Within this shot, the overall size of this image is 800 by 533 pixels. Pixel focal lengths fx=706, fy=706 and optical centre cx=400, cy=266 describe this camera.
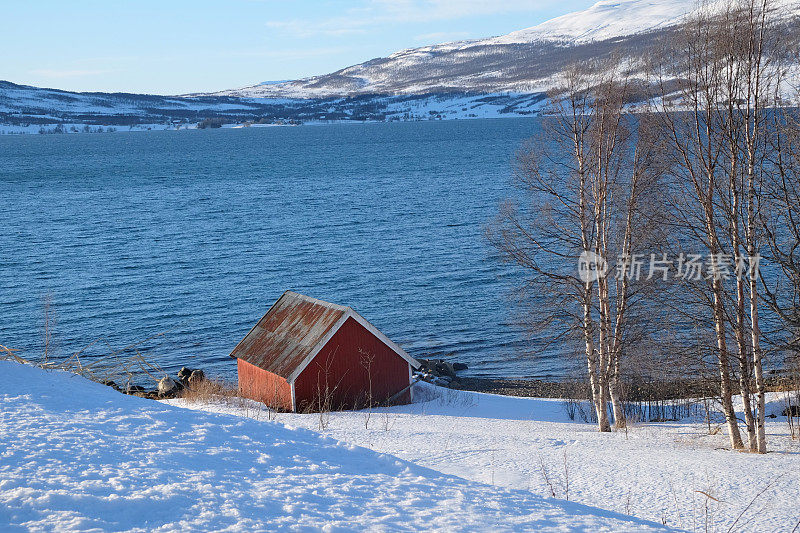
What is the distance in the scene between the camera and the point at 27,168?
119 metres

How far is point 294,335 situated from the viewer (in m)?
21.2

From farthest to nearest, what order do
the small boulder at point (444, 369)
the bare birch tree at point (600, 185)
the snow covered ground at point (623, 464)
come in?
the small boulder at point (444, 369) → the bare birch tree at point (600, 185) → the snow covered ground at point (623, 464)

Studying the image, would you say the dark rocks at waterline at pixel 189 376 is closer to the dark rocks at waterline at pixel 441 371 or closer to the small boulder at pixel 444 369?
the dark rocks at waterline at pixel 441 371

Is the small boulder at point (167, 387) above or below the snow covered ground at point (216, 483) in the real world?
below

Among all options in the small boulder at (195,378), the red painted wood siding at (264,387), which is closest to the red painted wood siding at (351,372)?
the red painted wood siding at (264,387)

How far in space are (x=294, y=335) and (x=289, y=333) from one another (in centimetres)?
36

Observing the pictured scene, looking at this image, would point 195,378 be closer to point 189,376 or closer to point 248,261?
point 189,376

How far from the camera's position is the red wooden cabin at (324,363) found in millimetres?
19969

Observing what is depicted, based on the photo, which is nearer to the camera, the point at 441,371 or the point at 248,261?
the point at 441,371

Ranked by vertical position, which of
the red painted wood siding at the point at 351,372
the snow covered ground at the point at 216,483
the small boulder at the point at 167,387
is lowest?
the small boulder at the point at 167,387

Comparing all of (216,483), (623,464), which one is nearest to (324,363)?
(623,464)

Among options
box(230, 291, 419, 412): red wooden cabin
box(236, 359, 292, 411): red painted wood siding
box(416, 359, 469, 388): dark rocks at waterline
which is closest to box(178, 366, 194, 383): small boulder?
box(236, 359, 292, 411): red painted wood siding

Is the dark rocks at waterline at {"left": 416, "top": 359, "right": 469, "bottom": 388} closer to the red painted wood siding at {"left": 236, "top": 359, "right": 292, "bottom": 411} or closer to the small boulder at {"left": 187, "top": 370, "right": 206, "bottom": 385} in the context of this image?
the red painted wood siding at {"left": 236, "top": 359, "right": 292, "bottom": 411}

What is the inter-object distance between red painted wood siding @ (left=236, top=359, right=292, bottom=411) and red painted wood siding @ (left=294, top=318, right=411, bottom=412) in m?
0.41
